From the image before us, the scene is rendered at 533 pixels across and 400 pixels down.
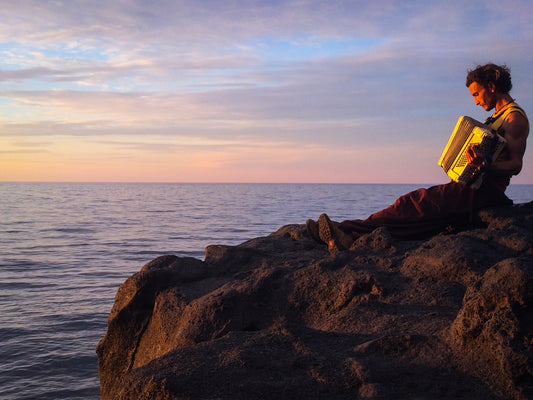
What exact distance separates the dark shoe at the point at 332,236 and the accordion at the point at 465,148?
4.30ft

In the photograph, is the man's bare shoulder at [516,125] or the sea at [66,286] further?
the sea at [66,286]

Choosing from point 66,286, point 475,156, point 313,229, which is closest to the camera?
point 475,156

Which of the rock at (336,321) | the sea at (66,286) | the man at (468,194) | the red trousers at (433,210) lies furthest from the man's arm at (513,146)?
the sea at (66,286)

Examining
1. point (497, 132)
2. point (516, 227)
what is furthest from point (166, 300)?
point (497, 132)

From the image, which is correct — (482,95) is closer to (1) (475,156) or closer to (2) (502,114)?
(2) (502,114)

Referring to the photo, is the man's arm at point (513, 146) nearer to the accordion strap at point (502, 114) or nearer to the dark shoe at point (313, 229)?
the accordion strap at point (502, 114)

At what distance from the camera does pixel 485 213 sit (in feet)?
16.1

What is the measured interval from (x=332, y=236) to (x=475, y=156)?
163 cm

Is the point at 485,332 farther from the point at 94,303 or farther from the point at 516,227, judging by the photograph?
the point at 94,303

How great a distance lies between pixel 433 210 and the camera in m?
4.88

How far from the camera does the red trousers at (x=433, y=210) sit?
486 centimetres

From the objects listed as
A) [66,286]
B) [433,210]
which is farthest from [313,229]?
[66,286]

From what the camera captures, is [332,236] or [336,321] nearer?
A: [336,321]

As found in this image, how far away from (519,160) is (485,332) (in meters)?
2.85
